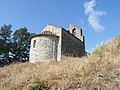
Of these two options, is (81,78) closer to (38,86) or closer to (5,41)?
(38,86)

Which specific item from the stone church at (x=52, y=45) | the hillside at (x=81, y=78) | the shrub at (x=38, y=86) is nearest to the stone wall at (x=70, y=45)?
the stone church at (x=52, y=45)

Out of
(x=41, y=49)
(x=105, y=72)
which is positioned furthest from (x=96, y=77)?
(x=41, y=49)

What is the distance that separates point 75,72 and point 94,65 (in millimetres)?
1004

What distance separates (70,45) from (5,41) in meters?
13.4

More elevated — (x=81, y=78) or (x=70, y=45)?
(x=70, y=45)

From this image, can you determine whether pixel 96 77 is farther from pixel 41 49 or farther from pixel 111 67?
pixel 41 49

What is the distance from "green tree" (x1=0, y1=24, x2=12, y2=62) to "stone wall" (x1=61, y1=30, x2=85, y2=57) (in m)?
11.5

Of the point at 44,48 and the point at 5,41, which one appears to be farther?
the point at 5,41

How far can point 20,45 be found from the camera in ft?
112

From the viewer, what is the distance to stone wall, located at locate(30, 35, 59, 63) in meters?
23.9

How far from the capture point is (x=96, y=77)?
7.53m


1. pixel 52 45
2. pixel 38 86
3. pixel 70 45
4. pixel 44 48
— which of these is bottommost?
pixel 38 86

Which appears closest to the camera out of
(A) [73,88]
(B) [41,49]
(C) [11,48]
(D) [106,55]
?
(A) [73,88]

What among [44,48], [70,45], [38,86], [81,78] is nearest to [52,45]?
[44,48]
